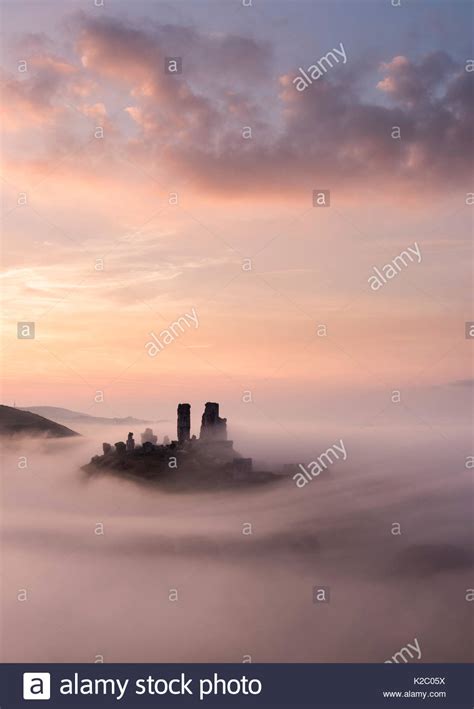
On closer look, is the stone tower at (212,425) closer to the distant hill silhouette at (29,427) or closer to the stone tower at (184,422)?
the stone tower at (184,422)

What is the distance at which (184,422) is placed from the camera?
119250 mm

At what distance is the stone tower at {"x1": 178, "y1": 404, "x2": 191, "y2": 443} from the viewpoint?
4589 inches

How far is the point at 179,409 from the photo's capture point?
4562 inches

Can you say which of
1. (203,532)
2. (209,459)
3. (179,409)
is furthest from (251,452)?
(203,532)

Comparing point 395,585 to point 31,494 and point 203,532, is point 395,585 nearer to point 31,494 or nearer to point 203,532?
point 203,532
